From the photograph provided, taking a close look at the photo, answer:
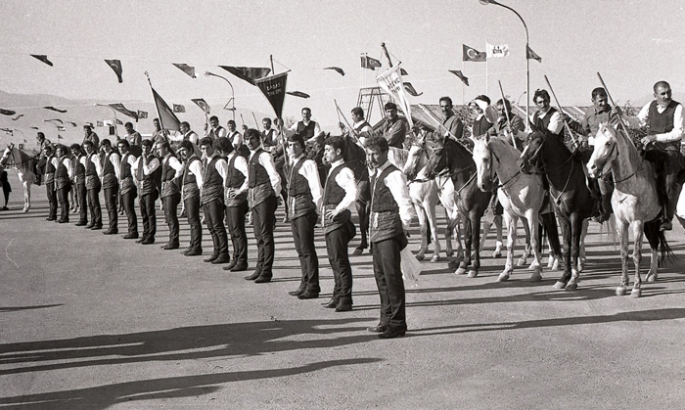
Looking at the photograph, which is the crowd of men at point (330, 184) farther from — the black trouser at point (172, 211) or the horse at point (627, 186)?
the horse at point (627, 186)

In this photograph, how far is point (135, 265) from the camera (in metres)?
14.2

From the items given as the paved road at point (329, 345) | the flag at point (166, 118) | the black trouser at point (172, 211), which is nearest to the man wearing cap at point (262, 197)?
the paved road at point (329, 345)

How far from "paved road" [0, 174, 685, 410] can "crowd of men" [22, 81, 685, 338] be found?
62cm

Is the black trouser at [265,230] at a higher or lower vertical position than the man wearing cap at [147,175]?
lower

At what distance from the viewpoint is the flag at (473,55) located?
3118cm

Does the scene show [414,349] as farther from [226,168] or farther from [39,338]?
[226,168]

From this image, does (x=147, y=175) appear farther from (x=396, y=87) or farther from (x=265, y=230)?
(x=396, y=87)

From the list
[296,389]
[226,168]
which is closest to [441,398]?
[296,389]

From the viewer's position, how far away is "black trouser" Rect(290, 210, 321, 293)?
10.6 m

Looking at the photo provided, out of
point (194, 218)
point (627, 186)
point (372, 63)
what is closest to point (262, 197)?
point (194, 218)

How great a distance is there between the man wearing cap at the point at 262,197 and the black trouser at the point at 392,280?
379 cm

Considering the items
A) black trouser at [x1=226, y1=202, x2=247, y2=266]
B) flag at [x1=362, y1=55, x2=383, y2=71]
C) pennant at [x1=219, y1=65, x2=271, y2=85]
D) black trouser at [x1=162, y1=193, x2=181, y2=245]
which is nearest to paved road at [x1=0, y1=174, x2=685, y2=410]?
black trouser at [x1=226, y1=202, x2=247, y2=266]

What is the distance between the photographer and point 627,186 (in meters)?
10.7

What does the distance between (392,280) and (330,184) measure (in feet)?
5.57
